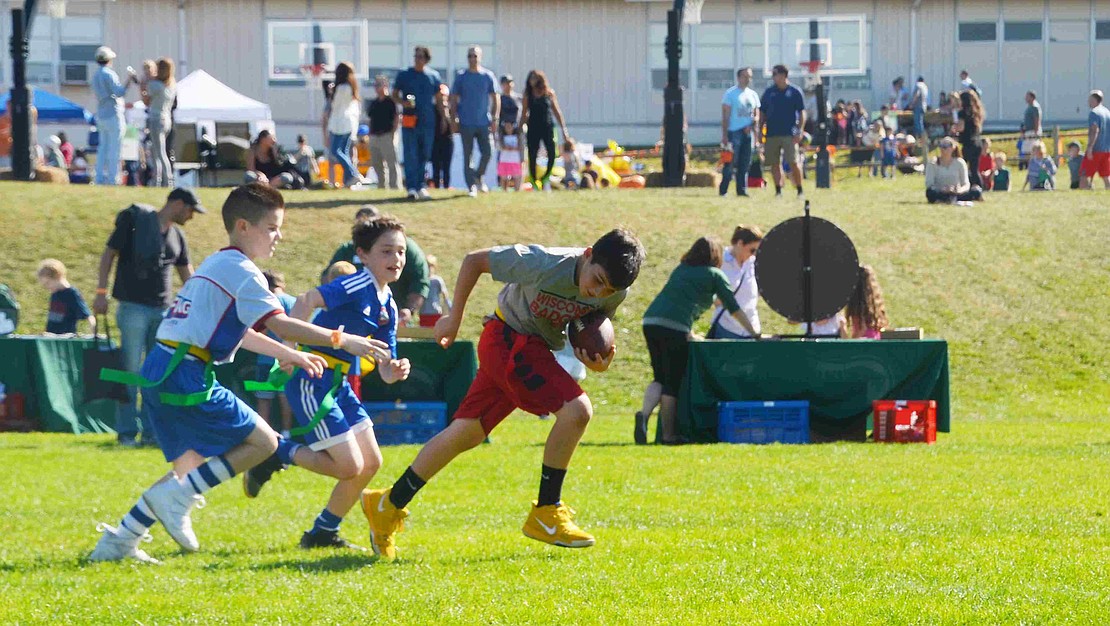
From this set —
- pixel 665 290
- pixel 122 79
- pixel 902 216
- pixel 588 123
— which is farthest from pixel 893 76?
pixel 665 290

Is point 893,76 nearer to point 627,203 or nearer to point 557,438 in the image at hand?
point 627,203

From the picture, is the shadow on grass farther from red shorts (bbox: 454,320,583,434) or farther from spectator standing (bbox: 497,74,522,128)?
red shorts (bbox: 454,320,583,434)

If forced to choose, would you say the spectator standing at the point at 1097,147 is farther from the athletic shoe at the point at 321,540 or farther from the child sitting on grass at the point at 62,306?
the athletic shoe at the point at 321,540

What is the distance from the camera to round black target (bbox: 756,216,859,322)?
1392 centimetres

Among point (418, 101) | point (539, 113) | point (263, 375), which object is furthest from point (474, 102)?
point (263, 375)

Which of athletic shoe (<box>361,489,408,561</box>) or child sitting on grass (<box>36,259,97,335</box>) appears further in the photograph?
child sitting on grass (<box>36,259,97,335</box>)

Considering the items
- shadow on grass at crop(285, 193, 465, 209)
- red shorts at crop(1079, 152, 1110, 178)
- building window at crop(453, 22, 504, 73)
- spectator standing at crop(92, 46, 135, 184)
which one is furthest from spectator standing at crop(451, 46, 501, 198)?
building window at crop(453, 22, 504, 73)

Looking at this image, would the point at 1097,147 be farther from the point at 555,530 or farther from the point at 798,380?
the point at 555,530

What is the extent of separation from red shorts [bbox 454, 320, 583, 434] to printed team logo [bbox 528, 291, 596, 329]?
14cm

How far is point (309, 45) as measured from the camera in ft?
149

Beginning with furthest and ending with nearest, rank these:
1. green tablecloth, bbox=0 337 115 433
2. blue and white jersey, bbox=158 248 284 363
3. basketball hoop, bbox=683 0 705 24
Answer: basketball hoop, bbox=683 0 705 24 < green tablecloth, bbox=0 337 115 433 < blue and white jersey, bbox=158 248 284 363

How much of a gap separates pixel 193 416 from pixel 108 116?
17356 mm

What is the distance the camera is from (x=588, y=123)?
4662cm

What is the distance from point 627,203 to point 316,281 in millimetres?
5459
